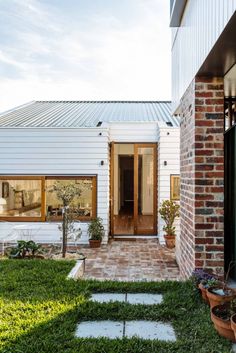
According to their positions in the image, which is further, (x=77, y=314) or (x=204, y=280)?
(x=204, y=280)

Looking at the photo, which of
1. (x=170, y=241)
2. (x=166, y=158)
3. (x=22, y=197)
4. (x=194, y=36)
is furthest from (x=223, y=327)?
(x=22, y=197)

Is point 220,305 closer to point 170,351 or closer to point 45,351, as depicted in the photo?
point 170,351

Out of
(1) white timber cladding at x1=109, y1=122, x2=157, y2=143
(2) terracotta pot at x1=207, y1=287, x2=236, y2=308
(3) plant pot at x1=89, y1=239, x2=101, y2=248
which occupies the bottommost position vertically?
(3) plant pot at x1=89, y1=239, x2=101, y2=248

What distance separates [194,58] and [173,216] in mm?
5816

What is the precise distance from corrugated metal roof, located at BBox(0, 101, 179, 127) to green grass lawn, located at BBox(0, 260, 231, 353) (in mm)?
6386

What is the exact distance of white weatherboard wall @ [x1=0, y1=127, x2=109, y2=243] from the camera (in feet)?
31.1

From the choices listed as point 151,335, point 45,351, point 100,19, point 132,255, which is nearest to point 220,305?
point 151,335

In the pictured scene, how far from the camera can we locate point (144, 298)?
149 inches

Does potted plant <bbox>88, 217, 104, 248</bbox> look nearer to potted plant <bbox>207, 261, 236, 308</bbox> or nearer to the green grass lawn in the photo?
the green grass lawn

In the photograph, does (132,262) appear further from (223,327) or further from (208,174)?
(223,327)

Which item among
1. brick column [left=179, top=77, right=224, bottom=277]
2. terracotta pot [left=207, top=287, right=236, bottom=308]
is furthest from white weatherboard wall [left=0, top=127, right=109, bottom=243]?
→ terracotta pot [left=207, top=287, right=236, bottom=308]

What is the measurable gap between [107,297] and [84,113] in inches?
364

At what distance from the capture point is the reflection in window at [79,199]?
31.4ft

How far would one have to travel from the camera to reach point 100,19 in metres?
7.75
